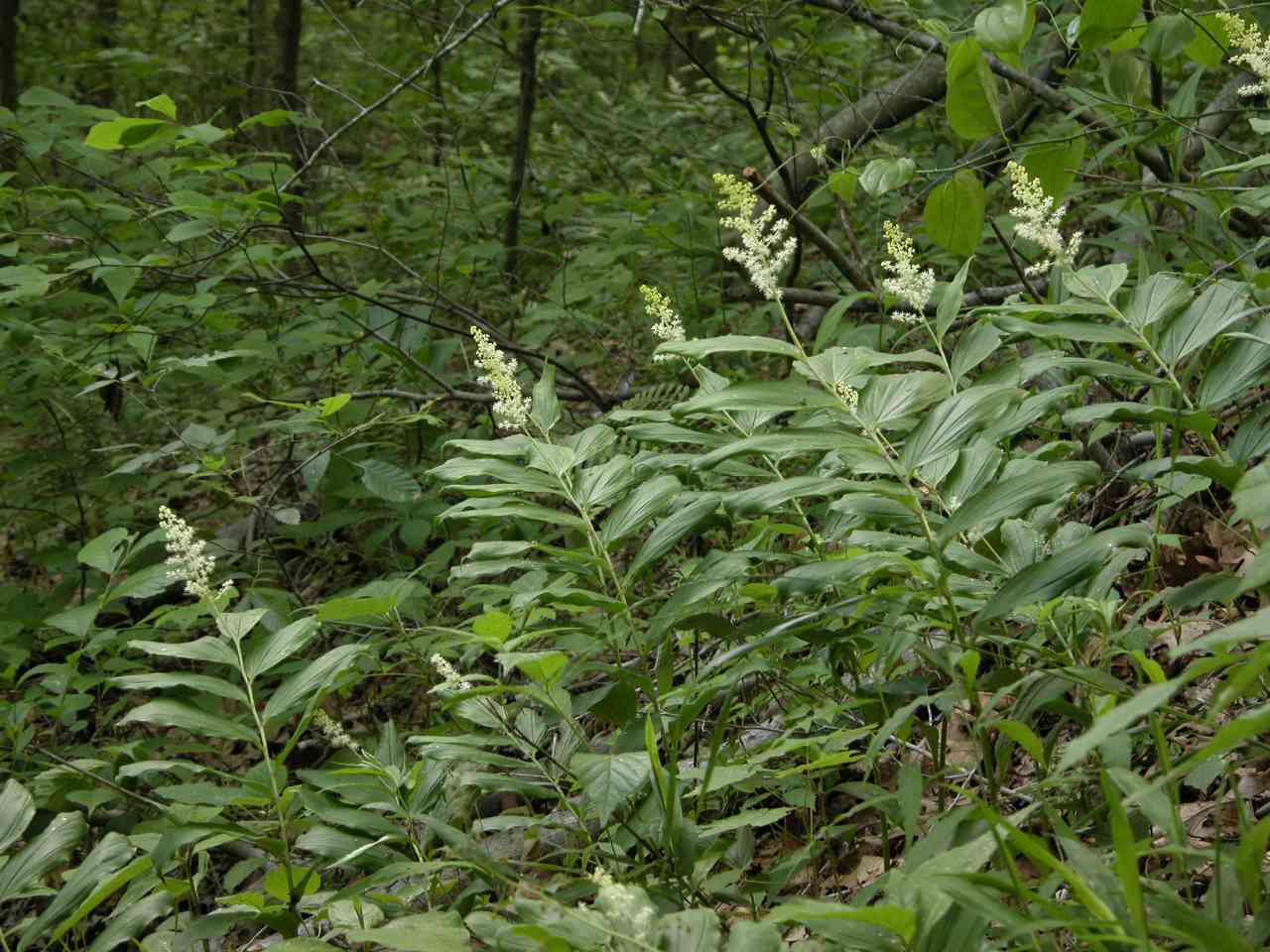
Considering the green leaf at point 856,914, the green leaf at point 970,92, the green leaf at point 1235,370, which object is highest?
the green leaf at point 970,92

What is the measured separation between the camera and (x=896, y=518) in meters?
1.59

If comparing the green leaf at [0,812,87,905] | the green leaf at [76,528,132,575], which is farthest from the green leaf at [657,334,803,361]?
the green leaf at [76,528,132,575]

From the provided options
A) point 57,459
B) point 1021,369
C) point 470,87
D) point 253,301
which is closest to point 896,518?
point 1021,369

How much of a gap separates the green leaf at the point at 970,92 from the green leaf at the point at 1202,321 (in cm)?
69

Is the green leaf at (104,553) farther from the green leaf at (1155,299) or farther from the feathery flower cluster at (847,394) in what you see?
the green leaf at (1155,299)

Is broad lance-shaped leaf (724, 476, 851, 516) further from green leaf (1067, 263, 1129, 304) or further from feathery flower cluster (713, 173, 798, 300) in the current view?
green leaf (1067, 263, 1129, 304)

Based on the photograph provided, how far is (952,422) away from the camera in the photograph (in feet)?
4.99

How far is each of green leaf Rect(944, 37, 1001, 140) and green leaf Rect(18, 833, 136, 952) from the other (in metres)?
2.07

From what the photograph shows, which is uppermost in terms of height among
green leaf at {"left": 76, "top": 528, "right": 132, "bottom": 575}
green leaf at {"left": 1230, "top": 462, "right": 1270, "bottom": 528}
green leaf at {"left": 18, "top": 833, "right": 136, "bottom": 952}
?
green leaf at {"left": 1230, "top": 462, "right": 1270, "bottom": 528}

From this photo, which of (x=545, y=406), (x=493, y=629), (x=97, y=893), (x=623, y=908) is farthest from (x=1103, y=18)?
(x=97, y=893)

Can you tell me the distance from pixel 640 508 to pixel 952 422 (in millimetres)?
530

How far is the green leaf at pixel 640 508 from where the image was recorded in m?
1.83

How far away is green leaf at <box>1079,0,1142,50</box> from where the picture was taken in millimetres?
2109

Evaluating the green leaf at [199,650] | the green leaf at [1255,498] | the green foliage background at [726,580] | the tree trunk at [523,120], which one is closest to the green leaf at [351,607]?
the green foliage background at [726,580]
